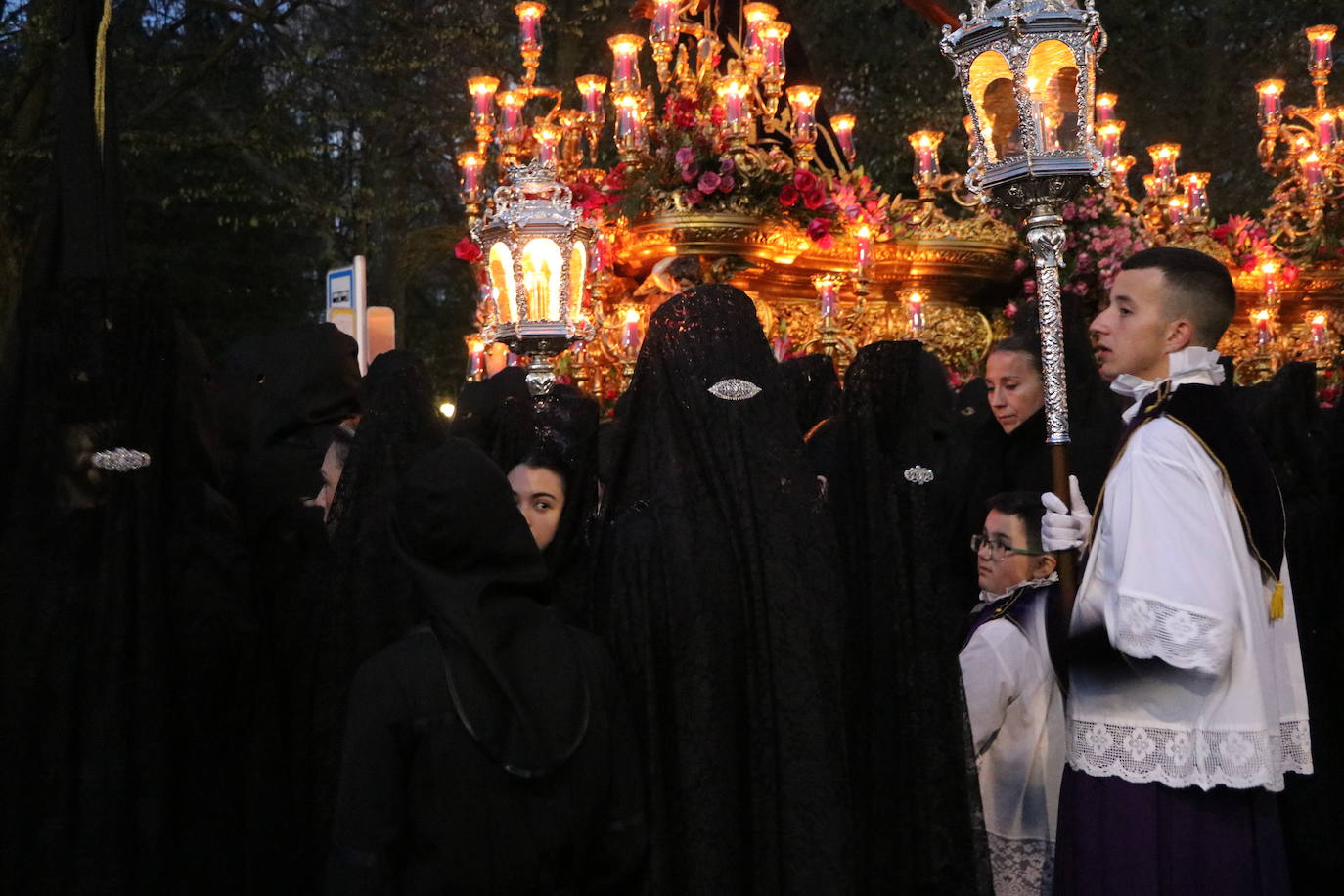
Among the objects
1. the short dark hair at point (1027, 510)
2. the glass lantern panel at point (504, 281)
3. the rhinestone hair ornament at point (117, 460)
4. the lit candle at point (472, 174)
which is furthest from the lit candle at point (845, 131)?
the rhinestone hair ornament at point (117, 460)

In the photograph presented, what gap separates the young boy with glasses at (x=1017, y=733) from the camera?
423 centimetres

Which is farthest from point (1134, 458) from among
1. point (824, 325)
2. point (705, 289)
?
point (824, 325)

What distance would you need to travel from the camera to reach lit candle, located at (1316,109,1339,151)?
36.4 ft

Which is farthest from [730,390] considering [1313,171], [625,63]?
[1313,171]

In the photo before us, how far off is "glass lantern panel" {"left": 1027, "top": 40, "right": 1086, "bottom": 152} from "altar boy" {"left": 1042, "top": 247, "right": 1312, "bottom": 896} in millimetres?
473

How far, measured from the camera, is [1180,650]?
3295 mm

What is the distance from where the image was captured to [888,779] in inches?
161

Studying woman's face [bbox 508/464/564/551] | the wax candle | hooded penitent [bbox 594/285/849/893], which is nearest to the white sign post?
the wax candle

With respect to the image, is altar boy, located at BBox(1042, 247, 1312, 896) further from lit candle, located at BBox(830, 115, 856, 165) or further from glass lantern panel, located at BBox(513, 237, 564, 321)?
lit candle, located at BBox(830, 115, 856, 165)

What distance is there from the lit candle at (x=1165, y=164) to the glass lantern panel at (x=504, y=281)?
767 cm

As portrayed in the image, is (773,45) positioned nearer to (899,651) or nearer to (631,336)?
(631,336)

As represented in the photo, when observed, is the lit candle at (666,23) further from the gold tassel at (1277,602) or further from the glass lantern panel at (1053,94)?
the gold tassel at (1277,602)

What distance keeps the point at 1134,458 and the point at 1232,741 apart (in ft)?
2.37

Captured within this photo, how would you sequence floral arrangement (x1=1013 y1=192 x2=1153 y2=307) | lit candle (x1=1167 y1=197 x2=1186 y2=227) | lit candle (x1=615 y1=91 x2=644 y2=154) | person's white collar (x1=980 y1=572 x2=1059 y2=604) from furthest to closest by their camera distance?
1. lit candle (x1=1167 y1=197 x2=1186 y2=227)
2. floral arrangement (x1=1013 y1=192 x2=1153 y2=307)
3. lit candle (x1=615 y1=91 x2=644 y2=154)
4. person's white collar (x1=980 y1=572 x2=1059 y2=604)
